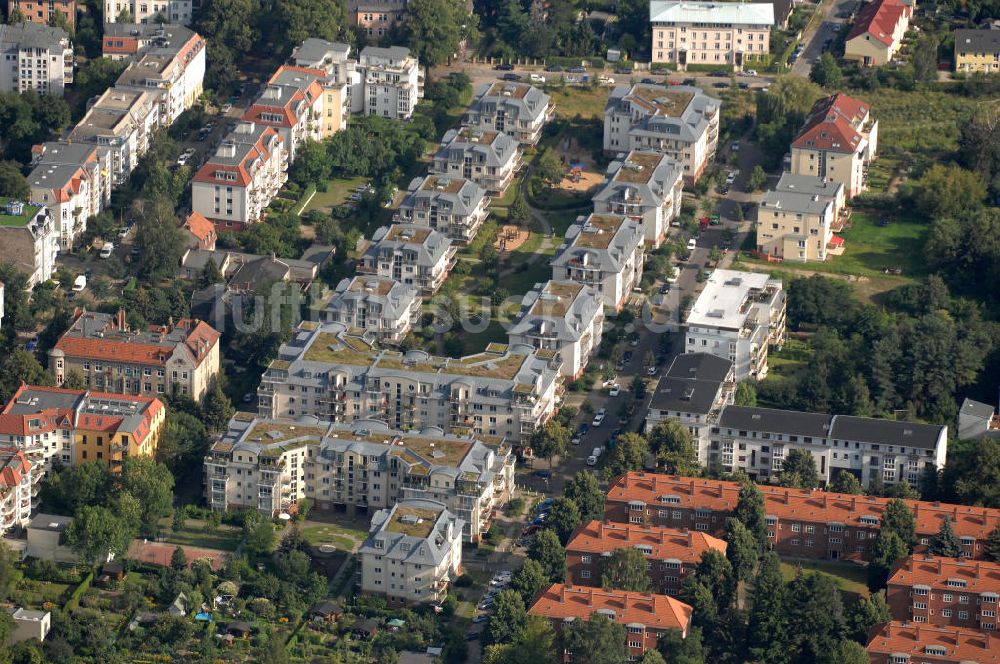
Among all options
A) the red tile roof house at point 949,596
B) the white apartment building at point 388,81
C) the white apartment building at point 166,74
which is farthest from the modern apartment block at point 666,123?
the red tile roof house at point 949,596

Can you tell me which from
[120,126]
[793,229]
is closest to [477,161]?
[793,229]

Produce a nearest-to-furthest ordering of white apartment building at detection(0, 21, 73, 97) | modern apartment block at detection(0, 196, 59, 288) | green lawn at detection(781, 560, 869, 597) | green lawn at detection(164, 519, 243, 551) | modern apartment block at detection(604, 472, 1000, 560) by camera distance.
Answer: green lawn at detection(781, 560, 869, 597), modern apartment block at detection(604, 472, 1000, 560), green lawn at detection(164, 519, 243, 551), modern apartment block at detection(0, 196, 59, 288), white apartment building at detection(0, 21, 73, 97)

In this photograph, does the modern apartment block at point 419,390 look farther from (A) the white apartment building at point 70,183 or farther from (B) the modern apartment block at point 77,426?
(A) the white apartment building at point 70,183

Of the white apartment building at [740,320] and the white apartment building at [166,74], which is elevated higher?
the white apartment building at [166,74]

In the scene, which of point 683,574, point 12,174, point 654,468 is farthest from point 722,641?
point 12,174

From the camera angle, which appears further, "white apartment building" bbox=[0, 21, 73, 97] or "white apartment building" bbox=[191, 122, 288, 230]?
"white apartment building" bbox=[0, 21, 73, 97]

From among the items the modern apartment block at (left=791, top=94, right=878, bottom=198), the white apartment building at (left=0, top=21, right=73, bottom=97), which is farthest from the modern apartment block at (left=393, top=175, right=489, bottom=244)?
the white apartment building at (left=0, top=21, right=73, bottom=97)

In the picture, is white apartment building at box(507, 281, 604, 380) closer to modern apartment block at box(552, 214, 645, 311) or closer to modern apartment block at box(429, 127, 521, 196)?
modern apartment block at box(552, 214, 645, 311)
